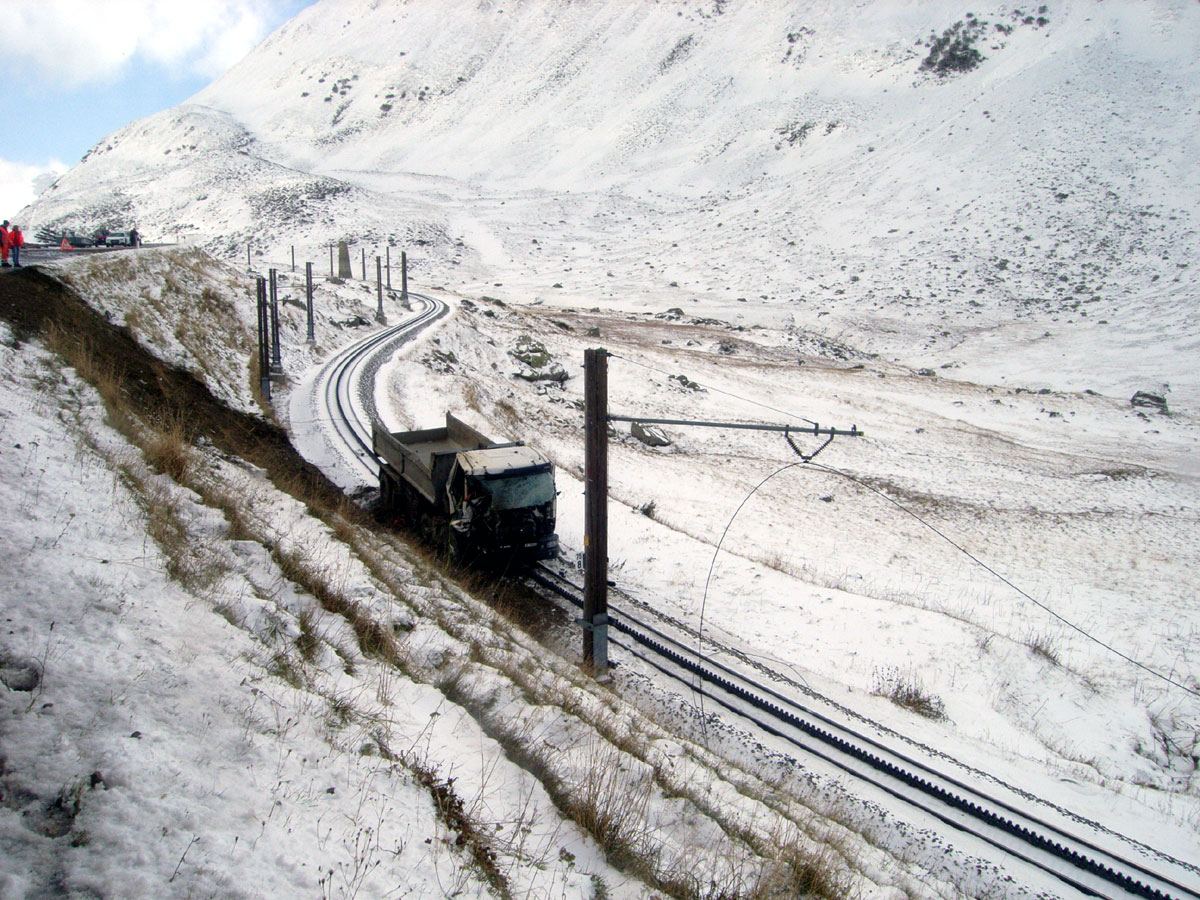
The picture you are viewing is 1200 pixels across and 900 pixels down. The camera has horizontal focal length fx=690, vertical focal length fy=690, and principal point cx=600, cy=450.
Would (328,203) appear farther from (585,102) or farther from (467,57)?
(467,57)

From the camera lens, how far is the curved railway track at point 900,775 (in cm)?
775

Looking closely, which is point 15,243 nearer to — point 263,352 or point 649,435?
point 263,352

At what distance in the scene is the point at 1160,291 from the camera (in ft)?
182

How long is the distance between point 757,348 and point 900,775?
4077 centimetres

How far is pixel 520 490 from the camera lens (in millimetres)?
13234

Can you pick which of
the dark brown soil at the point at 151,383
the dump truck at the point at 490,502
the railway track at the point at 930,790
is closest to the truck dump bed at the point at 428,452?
the dump truck at the point at 490,502

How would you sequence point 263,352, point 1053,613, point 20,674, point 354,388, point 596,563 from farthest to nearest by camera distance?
point 354,388 → point 263,352 → point 1053,613 → point 596,563 → point 20,674

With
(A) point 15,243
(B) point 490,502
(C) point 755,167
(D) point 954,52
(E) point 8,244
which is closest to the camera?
(B) point 490,502

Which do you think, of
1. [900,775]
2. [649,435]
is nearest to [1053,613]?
[900,775]

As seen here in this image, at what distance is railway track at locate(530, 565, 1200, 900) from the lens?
25.3 ft

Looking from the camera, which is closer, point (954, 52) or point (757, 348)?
point (757, 348)

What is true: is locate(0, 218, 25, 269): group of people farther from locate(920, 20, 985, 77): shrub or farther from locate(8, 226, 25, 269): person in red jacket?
locate(920, 20, 985, 77): shrub

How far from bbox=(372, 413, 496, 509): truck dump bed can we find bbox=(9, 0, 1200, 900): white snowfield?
3.59 meters

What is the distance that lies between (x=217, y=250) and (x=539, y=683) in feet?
264
